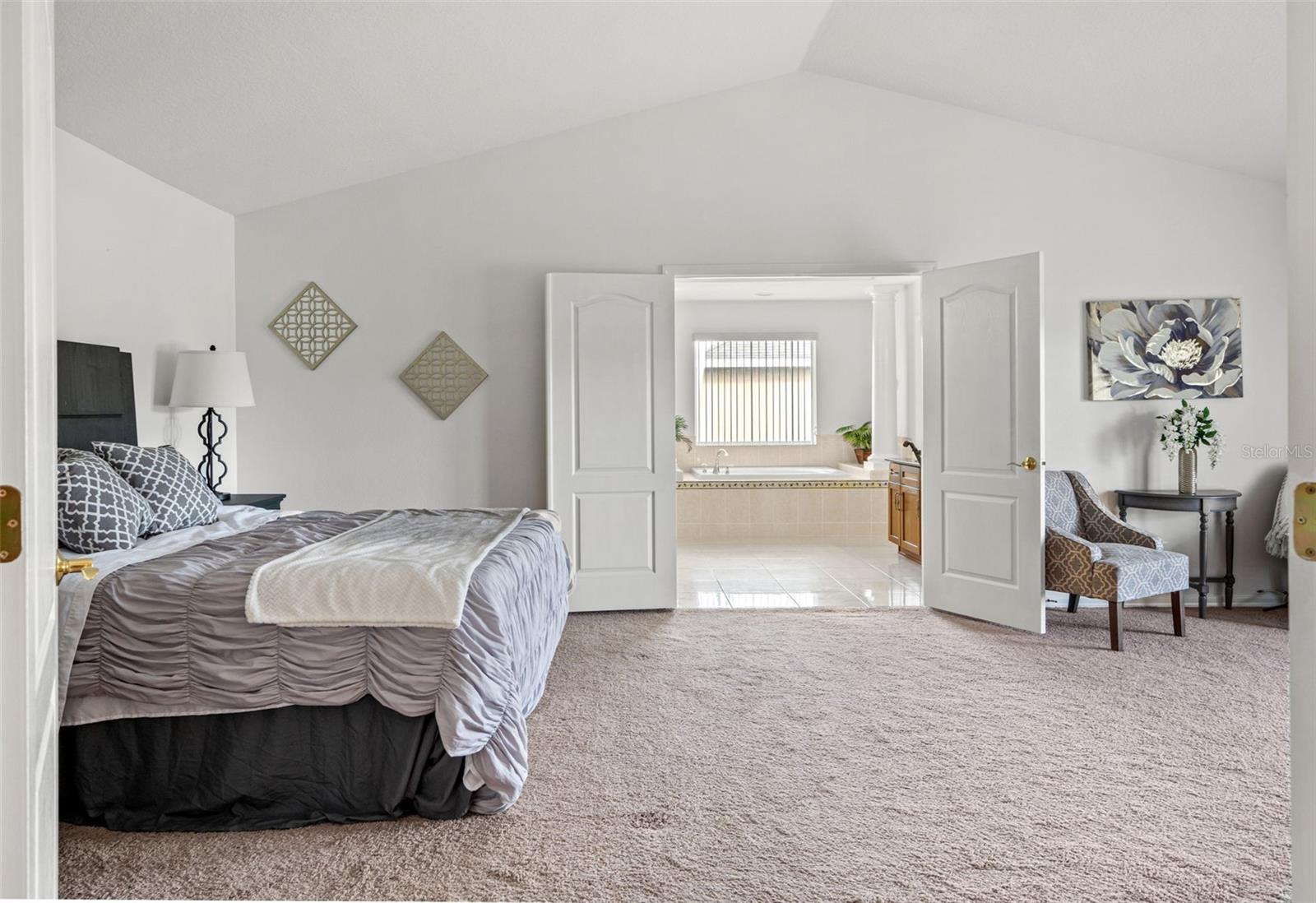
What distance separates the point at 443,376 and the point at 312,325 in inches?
33.2

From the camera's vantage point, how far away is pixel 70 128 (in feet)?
12.2

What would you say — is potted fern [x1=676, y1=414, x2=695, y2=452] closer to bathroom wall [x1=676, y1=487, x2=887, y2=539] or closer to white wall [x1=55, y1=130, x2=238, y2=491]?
bathroom wall [x1=676, y1=487, x2=887, y2=539]

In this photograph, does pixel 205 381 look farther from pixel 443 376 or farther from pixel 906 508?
pixel 906 508

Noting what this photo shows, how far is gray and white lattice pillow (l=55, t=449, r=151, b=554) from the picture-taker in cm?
276

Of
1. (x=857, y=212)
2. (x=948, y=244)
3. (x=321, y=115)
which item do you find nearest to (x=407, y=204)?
(x=321, y=115)

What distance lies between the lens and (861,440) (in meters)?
9.13

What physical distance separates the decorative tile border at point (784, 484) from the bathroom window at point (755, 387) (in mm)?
1331

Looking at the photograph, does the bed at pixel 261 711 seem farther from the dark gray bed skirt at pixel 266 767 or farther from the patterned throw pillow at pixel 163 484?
the patterned throw pillow at pixel 163 484

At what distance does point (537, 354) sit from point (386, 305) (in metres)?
0.95

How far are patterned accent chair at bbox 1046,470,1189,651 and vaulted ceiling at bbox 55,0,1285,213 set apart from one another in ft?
6.93

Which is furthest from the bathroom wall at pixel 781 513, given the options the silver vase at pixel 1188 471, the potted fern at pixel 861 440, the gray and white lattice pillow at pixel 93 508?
the gray and white lattice pillow at pixel 93 508

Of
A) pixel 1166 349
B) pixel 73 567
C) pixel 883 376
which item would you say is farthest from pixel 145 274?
pixel 883 376

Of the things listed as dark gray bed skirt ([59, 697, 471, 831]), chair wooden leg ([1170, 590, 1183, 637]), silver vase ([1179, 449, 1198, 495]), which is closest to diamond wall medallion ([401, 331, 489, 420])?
dark gray bed skirt ([59, 697, 471, 831])

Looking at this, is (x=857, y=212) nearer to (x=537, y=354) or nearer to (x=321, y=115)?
(x=537, y=354)
